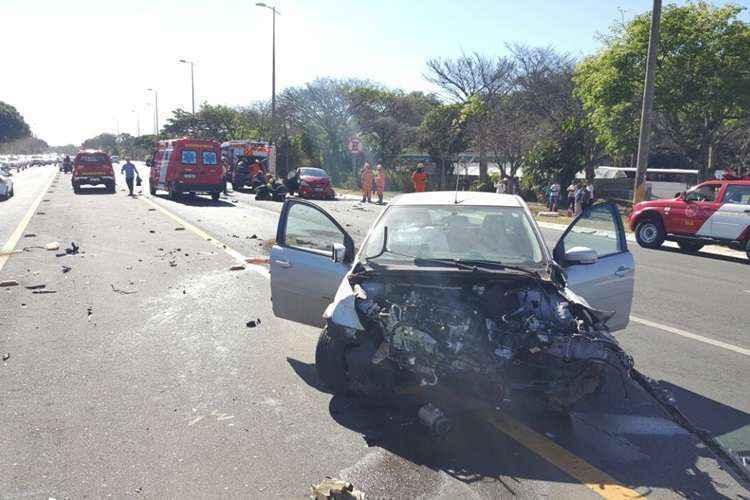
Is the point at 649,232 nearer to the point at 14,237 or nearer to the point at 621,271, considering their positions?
the point at 621,271

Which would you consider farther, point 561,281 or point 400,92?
point 400,92

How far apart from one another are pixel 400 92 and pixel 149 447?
183 feet

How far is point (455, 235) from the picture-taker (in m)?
5.36

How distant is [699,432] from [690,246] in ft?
43.6

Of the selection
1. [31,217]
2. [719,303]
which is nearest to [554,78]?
[31,217]

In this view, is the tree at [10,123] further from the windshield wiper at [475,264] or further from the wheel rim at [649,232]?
the windshield wiper at [475,264]

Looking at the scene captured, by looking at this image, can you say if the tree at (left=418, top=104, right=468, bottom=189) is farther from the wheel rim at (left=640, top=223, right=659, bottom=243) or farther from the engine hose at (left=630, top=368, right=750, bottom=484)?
the engine hose at (left=630, top=368, right=750, bottom=484)

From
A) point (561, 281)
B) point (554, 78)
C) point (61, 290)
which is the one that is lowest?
point (61, 290)

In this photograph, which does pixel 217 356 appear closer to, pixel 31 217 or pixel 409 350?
pixel 409 350

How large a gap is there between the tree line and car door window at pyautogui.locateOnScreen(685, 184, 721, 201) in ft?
31.8

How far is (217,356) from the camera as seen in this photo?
592 cm

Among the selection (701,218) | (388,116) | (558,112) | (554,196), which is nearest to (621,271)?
(701,218)

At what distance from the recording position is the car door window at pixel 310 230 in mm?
5813

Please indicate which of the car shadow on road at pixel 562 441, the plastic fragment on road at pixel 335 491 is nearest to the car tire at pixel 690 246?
the car shadow on road at pixel 562 441
